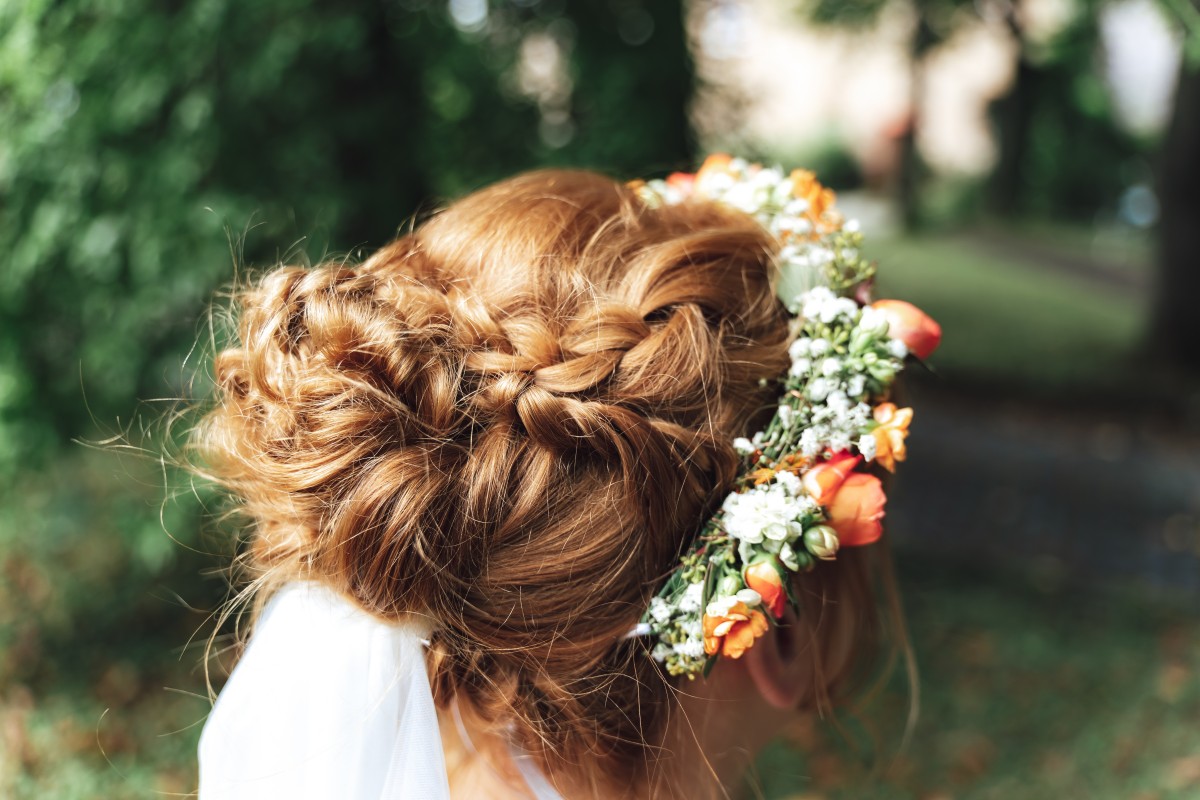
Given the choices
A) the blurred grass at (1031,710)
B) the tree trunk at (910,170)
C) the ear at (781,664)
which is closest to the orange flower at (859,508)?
the ear at (781,664)

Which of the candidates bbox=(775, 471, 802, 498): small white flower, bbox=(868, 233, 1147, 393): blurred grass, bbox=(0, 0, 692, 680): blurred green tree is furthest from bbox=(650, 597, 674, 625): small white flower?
bbox=(868, 233, 1147, 393): blurred grass

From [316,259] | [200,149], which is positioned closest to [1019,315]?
[316,259]

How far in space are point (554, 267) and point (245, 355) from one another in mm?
427

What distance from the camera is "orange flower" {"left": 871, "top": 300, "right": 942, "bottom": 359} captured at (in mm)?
1391

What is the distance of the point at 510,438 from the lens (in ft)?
3.83

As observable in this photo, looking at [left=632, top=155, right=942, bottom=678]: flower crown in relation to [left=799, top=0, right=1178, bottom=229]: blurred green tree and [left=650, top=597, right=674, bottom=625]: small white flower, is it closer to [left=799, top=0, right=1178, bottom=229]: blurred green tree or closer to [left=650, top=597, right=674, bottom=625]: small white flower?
[left=650, top=597, right=674, bottom=625]: small white flower

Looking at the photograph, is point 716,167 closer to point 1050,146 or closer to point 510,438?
point 510,438

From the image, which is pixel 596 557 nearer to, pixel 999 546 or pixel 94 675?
pixel 94 675

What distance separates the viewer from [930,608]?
190 inches

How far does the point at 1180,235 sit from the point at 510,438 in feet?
25.3

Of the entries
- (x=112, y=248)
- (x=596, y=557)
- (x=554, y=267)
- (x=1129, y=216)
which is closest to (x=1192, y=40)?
(x=554, y=267)

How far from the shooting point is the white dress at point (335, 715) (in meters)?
1.25

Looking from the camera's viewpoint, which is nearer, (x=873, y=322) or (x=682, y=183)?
(x=873, y=322)

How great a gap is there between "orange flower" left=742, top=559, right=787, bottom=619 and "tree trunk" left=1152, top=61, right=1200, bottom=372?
680 centimetres
